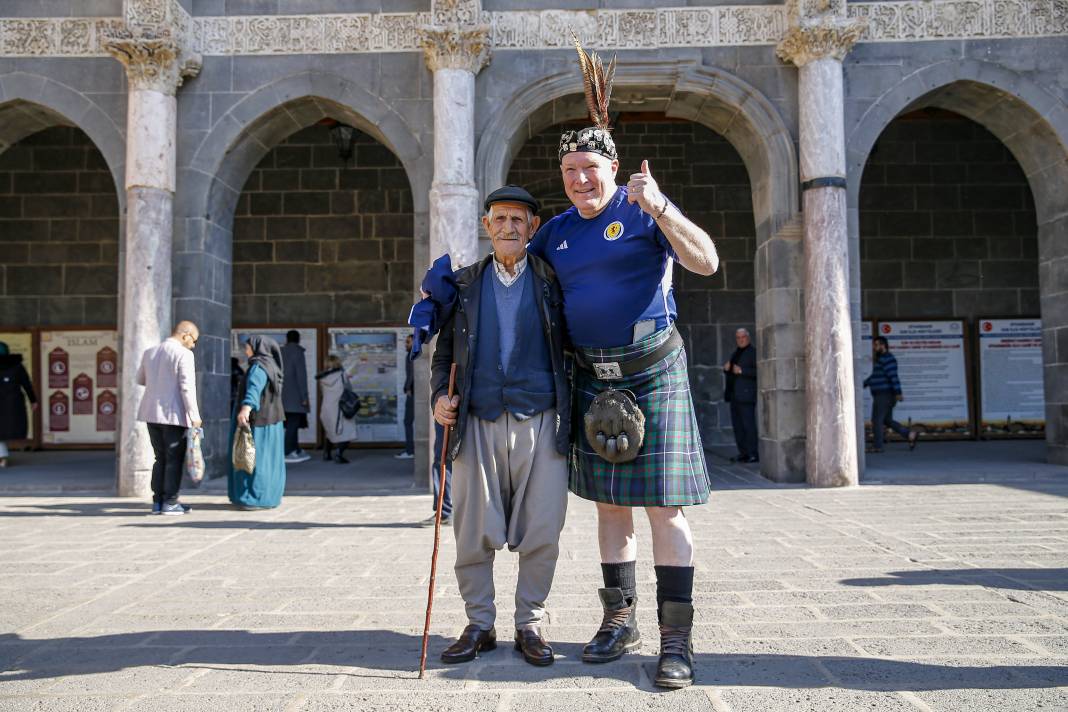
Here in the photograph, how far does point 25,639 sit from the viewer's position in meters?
3.36

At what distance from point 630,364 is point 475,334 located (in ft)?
1.91

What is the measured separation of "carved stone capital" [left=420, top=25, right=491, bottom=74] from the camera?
8.12m

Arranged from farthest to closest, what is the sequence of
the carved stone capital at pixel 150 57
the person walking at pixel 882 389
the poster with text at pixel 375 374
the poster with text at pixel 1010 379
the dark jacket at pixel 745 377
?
1. the poster with text at pixel 375 374
2. the poster with text at pixel 1010 379
3. the person walking at pixel 882 389
4. the dark jacket at pixel 745 377
5. the carved stone capital at pixel 150 57

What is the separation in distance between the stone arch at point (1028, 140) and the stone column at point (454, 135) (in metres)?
3.75

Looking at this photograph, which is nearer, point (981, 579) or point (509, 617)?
point (509, 617)

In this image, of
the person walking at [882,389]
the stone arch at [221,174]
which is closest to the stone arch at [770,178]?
the stone arch at [221,174]

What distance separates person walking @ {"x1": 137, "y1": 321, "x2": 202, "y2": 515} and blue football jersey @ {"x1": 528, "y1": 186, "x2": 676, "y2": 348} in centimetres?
486

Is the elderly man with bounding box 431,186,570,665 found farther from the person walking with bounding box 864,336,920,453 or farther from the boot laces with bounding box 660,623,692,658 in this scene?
the person walking with bounding box 864,336,920,453

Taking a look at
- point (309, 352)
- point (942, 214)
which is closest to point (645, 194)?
point (309, 352)

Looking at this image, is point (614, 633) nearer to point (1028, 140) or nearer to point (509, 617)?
point (509, 617)

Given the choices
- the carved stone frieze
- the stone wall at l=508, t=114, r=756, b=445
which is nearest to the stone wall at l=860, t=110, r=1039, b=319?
the stone wall at l=508, t=114, r=756, b=445

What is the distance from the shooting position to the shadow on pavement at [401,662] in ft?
8.94

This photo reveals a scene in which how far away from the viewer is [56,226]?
13156 mm

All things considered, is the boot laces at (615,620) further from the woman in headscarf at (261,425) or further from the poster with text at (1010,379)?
the poster with text at (1010,379)
